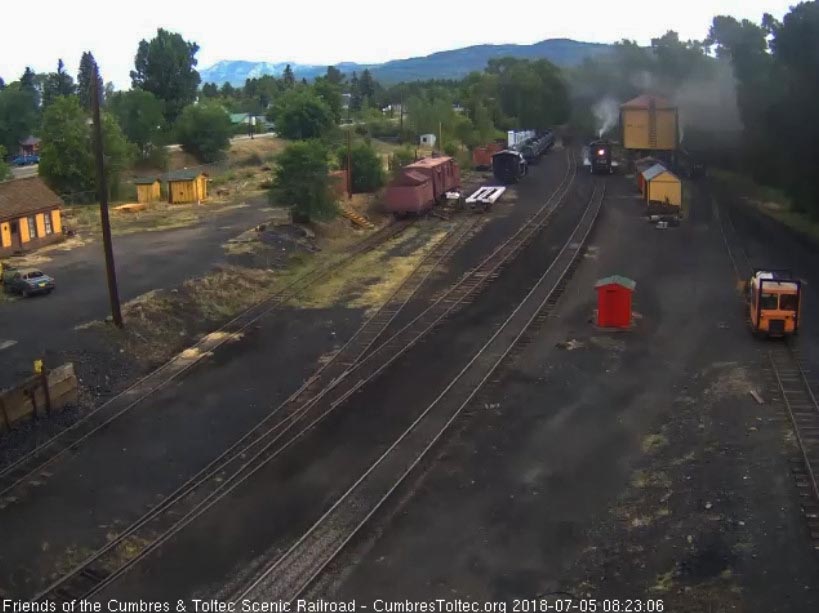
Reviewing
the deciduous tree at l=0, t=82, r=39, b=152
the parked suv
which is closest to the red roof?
the parked suv

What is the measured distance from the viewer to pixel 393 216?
1886 inches

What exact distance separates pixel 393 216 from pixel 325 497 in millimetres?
33357

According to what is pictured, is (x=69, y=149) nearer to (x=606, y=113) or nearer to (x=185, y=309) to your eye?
(x=185, y=309)

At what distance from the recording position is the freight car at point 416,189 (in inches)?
1832

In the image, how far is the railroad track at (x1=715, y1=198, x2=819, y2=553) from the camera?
14852mm

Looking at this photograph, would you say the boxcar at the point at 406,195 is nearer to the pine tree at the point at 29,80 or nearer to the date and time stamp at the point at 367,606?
the date and time stamp at the point at 367,606

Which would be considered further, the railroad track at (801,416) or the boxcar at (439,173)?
the boxcar at (439,173)

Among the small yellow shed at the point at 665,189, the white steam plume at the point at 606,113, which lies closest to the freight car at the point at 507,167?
the small yellow shed at the point at 665,189

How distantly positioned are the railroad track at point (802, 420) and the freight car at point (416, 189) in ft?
85.3

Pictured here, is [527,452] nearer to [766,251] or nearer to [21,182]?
[766,251]

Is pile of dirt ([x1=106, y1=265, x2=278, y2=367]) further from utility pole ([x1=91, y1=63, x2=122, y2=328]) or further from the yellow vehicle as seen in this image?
the yellow vehicle

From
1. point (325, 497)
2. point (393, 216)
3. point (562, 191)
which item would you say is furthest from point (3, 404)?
point (562, 191)

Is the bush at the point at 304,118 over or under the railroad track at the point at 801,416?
over

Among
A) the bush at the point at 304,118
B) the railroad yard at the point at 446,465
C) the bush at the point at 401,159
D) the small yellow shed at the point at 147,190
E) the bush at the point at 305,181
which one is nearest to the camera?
the railroad yard at the point at 446,465
